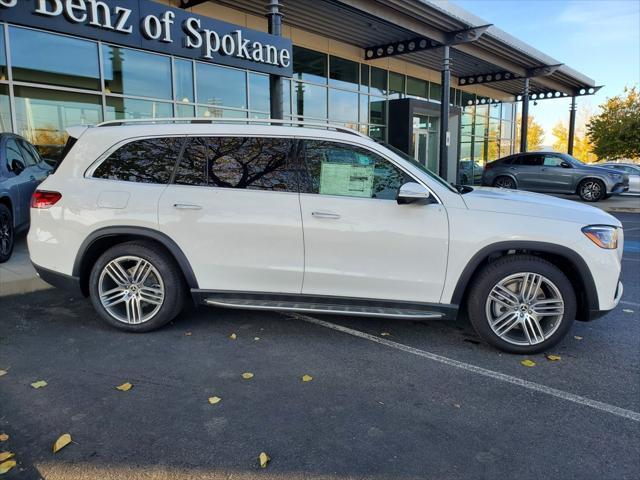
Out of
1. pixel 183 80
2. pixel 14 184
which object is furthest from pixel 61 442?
pixel 183 80

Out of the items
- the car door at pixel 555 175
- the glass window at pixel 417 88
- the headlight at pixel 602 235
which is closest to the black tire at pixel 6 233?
the headlight at pixel 602 235

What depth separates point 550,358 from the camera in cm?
399

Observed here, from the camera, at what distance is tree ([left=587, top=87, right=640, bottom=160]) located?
1235 inches

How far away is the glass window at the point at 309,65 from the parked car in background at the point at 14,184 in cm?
1003

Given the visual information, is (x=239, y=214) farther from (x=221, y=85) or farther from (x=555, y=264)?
(x=221, y=85)

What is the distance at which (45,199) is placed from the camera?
4453 mm

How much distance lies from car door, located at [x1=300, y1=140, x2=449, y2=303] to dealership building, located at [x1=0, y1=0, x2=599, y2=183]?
6.79 metres

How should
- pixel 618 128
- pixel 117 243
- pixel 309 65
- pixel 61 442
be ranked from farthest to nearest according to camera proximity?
1. pixel 618 128
2. pixel 309 65
3. pixel 117 243
4. pixel 61 442

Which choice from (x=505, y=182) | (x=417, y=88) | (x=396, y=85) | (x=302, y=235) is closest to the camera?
(x=302, y=235)

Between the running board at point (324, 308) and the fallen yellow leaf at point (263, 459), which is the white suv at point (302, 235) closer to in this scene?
the running board at point (324, 308)

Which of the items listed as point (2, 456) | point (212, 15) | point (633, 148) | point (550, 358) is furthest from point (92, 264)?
point (633, 148)

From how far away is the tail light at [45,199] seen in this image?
14.5 ft

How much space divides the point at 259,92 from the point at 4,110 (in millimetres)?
6988

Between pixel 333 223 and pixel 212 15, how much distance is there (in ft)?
37.3
